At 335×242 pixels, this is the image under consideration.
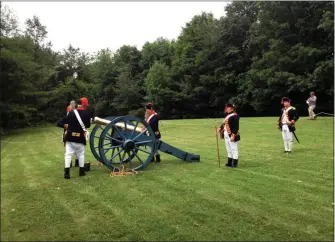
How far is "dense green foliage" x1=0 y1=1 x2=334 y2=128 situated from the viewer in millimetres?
27172

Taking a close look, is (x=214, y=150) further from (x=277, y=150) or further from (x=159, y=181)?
(x=159, y=181)

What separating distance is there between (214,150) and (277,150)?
6.38ft

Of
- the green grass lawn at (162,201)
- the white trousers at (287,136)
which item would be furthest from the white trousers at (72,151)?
the white trousers at (287,136)

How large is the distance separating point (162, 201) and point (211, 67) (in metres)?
34.4

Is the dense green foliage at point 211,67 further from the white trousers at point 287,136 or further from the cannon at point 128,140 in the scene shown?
the white trousers at point 287,136

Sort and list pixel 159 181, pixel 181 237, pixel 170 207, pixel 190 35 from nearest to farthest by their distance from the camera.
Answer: pixel 181 237
pixel 170 207
pixel 159 181
pixel 190 35

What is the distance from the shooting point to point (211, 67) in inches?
1521

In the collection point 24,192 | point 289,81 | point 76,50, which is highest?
point 76,50

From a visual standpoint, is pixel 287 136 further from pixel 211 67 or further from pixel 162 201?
pixel 211 67

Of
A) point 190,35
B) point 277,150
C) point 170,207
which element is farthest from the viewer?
point 190,35

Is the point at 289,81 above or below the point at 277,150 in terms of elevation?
above

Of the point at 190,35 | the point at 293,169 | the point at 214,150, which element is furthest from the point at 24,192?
the point at 190,35

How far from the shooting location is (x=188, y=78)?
134 ft

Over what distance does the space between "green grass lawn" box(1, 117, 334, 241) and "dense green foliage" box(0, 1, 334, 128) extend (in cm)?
1079
